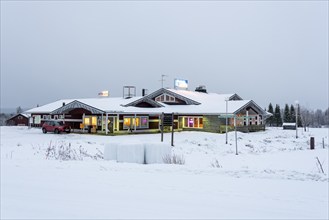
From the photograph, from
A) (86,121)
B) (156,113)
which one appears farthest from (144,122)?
(86,121)

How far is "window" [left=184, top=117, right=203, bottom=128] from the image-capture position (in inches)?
1690

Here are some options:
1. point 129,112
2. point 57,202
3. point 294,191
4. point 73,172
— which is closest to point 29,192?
point 57,202

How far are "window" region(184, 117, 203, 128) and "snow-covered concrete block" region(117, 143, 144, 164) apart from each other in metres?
30.7

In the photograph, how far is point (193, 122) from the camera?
4350 centimetres

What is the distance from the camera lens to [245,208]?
6168mm

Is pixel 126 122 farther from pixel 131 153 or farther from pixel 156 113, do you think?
pixel 131 153

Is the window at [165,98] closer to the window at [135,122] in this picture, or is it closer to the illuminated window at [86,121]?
the window at [135,122]

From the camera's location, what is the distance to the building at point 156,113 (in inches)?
1471

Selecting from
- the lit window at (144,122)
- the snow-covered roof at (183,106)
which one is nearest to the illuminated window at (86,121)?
the snow-covered roof at (183,106)

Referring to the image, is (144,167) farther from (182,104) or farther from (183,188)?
(182,104)

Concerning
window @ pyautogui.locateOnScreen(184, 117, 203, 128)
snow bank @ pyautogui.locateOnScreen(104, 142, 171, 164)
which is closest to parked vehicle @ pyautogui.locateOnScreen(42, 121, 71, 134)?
window @ pyautogui.locateOnScreen(184, 117, 203, 128)

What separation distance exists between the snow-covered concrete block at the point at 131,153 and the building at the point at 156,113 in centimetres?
2292

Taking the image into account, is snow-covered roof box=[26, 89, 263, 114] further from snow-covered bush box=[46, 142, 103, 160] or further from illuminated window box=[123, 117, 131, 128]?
snow-covered bush box=[46, 142, 103, 160]

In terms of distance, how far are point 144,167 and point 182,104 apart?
36864 mm
